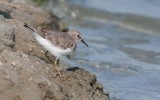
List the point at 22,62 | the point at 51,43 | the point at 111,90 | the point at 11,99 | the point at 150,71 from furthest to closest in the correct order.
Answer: the point at 150,71
the point at 111,90
the point at 51,43
the point at 22,62
the point at 11,99

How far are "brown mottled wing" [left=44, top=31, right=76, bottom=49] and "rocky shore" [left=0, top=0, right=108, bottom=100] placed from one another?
27 centimetres

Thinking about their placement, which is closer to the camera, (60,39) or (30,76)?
(30,76)

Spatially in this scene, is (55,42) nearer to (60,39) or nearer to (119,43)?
(60,39)

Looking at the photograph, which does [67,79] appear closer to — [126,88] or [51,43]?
[51,43]

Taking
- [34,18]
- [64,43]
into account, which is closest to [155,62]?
[34,18]

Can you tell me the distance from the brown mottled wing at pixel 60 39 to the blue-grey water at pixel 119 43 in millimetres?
1095

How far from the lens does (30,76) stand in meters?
5.86

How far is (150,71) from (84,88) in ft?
10.9

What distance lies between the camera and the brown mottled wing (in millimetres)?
6637

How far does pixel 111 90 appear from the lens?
7.72 m

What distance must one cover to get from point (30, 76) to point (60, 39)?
1.01 metres

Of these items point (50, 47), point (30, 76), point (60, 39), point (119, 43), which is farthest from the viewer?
point (119, 43)

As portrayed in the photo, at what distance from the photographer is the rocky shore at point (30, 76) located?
5672 mm

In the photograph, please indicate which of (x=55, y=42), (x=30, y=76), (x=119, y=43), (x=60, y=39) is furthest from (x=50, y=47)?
(x=119, y=43)
